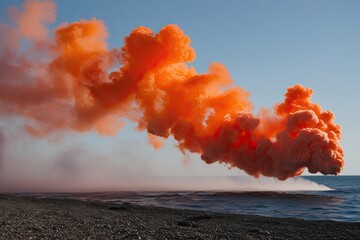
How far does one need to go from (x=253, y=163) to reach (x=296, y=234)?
110 ft


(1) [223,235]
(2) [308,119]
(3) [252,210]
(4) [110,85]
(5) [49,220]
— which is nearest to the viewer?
(1) [223,235]

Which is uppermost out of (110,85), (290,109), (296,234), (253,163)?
(110,85)

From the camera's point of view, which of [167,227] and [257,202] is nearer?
[167,227]

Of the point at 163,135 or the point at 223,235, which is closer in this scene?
the point at 223,235

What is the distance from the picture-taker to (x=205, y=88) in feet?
180

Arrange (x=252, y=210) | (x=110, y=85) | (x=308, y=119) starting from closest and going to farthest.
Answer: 1. (x=252, y=210)
2. (x=308, y=119)
3. (x=110, y=85)

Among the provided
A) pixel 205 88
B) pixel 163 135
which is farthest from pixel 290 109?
pixel 163 135

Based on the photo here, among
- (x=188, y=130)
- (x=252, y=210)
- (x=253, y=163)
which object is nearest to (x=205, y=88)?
(x=188, y=130)

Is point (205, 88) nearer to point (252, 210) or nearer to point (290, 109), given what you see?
point (290, 109)

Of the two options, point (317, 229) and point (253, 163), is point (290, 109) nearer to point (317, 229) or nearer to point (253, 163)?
point (253, 163)

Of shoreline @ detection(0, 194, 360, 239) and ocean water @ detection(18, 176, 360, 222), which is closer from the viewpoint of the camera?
shoreline @ detection(0, 194, 360, 239)

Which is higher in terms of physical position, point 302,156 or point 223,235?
point 302,156

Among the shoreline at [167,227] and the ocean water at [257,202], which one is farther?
the ocean water at [257,202]

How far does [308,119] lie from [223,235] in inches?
1344
